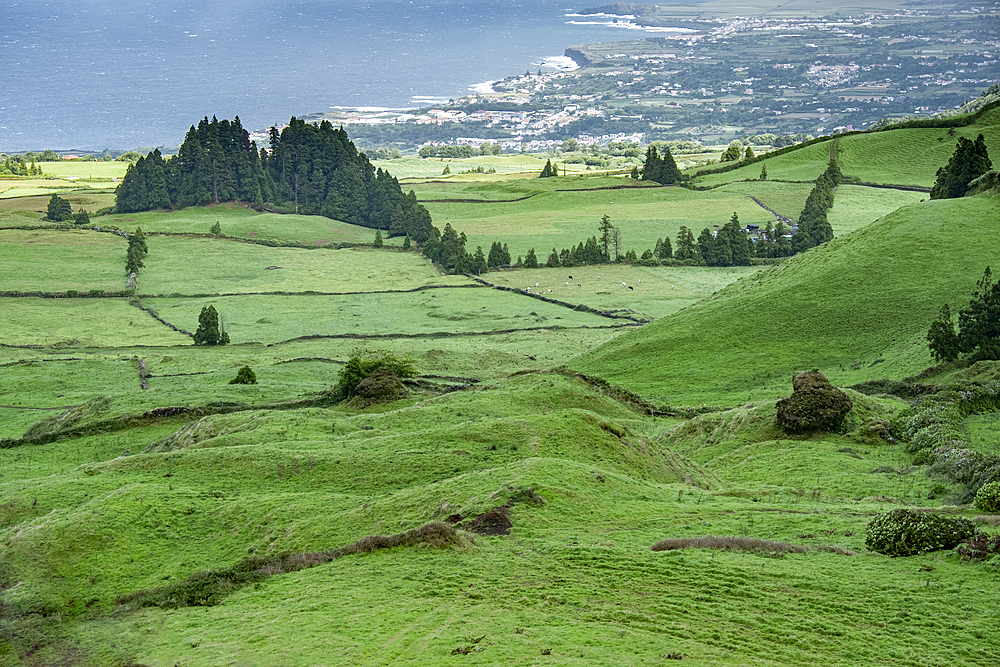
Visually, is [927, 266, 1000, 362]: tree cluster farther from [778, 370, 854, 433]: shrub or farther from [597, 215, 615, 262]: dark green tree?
[597, 215, 615, 262]: dark green tree

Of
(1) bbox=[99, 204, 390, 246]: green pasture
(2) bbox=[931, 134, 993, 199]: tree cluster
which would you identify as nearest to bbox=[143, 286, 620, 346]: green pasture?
(2) bbox=[931, 134, 993, 199]: tree cluster

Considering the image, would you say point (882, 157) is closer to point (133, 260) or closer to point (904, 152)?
point (904, 152)

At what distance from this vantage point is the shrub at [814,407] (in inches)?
1866

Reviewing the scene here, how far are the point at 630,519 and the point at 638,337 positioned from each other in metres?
47.6

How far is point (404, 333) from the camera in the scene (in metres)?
91.0

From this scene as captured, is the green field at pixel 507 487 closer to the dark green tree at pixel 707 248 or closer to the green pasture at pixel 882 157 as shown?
the dark green tree at pixel 707 248

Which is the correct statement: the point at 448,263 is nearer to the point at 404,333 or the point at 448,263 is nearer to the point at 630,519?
the point at 404,333

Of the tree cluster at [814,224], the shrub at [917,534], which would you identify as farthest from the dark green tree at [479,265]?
the shrub at [917,534]

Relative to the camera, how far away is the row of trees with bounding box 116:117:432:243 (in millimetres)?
166750

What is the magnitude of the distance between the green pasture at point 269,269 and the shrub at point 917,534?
89178mm

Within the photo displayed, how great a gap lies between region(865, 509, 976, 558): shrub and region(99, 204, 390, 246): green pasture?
125560mm

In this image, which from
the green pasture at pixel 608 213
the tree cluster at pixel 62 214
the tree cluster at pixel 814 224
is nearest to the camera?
the tree cluster at pixel 814 224

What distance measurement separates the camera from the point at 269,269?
414 feet

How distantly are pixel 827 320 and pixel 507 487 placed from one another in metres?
45.7
